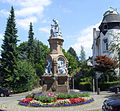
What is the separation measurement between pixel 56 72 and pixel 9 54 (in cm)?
1810

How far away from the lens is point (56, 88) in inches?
660

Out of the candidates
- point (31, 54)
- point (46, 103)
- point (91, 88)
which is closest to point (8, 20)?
point (31, 54)

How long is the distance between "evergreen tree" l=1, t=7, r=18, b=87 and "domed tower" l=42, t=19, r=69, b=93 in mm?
15672

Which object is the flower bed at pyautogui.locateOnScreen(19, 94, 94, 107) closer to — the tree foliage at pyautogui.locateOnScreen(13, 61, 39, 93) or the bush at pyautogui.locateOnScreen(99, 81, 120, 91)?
the bush at pyautogui.locateOnScreen(99, 81, 120, 91)

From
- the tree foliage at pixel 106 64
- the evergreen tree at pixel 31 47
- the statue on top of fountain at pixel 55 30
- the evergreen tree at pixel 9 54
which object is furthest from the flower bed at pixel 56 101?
the evergreen tree at pixel 31 47

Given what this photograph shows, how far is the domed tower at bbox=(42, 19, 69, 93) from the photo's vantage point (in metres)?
16.9

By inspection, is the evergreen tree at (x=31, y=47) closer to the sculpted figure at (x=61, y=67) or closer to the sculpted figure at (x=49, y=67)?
the sculpted figure at (x=49, y=67)

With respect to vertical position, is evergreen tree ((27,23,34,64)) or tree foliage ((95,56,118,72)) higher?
evergreen tree ((27,23,34,64))

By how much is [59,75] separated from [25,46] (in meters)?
43.8

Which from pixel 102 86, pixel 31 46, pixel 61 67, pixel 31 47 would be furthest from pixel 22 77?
pixel 31 46

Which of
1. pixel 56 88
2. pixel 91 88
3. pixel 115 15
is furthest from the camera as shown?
pixel 115 15

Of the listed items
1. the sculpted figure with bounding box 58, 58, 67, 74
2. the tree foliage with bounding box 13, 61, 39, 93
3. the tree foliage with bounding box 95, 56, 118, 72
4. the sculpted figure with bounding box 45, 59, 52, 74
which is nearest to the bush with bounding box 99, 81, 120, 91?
the tree foliage with bounding box 95, 56, 118, 72

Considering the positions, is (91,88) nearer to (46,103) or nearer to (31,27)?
(46,103)

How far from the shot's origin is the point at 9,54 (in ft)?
106
